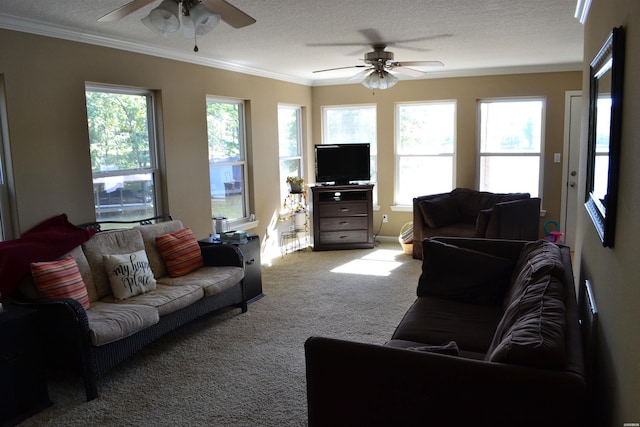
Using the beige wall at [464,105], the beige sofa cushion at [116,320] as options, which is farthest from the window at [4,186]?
the beige wall at [464,105]

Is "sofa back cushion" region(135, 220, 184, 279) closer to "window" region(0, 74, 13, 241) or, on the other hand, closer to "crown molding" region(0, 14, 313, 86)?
"window" region(0, 74, 13, 241)

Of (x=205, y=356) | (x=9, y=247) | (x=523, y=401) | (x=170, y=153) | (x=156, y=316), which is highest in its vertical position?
(x=170, y=153)

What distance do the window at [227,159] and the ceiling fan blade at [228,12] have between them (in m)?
3.05

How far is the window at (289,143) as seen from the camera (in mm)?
A: 7047

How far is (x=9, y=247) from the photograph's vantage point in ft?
10.7

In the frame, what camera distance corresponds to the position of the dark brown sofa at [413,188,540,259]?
5527 millimetres

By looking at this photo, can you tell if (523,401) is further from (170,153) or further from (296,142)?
(296,142)

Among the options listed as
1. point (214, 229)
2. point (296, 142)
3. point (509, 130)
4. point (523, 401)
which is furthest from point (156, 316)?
point (509, 130)

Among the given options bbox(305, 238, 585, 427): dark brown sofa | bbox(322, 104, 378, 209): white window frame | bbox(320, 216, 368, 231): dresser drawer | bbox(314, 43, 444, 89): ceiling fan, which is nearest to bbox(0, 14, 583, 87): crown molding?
bbox(322, 104, 378, 209): white window frame

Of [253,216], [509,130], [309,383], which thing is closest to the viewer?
[309,383]

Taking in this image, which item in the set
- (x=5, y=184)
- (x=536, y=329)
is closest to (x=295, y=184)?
(x=5, y=184)

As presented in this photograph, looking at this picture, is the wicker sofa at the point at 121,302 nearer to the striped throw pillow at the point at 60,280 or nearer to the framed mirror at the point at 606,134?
the striped throw pillow at the point at 60,280

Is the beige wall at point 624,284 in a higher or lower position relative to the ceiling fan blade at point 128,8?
lower

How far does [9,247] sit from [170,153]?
1.90 m
